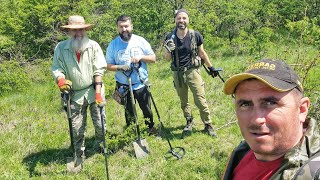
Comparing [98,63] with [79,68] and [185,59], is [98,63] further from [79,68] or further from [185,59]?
[185,59]

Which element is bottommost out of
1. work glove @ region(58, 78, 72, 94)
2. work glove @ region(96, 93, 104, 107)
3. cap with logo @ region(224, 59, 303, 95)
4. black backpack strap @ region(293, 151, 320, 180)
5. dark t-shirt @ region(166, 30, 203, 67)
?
work glove @ region(96, 93, 104, 107)

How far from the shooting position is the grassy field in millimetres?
5104

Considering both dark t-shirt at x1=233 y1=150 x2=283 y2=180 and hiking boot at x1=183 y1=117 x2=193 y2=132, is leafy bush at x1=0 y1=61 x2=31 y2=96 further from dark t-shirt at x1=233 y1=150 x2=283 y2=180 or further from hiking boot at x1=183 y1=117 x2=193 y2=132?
dark t-shirt at x1=233 y1=150 x2=283 y2=180

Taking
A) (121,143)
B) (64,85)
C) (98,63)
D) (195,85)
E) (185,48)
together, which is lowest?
(121,143)

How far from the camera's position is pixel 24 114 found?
781cm

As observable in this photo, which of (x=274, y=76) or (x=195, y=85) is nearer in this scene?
(x=274, y=76)

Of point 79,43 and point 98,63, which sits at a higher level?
point 79,43

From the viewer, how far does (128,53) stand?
5543 mm

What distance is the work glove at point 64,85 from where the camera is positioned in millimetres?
4898

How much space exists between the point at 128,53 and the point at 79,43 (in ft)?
2.81

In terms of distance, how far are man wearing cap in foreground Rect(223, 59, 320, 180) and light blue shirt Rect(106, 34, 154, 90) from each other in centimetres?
392

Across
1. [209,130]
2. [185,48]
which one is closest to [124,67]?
[185,48]

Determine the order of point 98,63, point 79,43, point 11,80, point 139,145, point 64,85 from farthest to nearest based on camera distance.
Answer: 1. point 11,80
2. point 139,145
3. point 98,63
4. point 79,43
5. point 64,85

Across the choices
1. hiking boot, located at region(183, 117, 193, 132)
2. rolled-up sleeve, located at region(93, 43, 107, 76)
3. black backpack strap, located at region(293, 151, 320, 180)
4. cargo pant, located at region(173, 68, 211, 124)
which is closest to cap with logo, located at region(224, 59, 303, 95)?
black backpack strap, located at region(293, 151, 320, 180)
